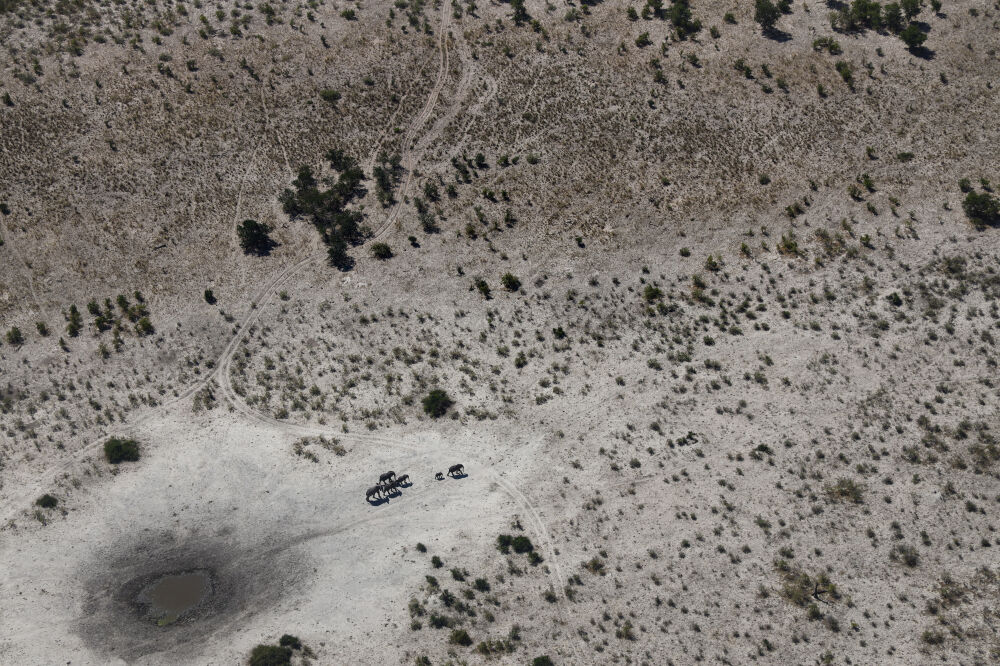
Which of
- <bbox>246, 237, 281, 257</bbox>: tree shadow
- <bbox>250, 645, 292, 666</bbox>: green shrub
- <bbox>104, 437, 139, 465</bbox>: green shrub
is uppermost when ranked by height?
<bbox>246, 237, 281, 257</bbox>: tree shadow

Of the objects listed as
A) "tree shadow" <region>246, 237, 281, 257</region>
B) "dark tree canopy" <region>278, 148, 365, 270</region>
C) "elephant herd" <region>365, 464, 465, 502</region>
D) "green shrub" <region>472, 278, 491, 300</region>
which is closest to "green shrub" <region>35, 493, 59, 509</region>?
"elephant herd" <region>365, 464, 465, 502</region>

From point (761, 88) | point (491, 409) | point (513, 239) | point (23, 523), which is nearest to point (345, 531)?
point (491, 409)

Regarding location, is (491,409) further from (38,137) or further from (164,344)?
(38,137)

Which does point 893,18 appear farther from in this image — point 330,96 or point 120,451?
point 120,451

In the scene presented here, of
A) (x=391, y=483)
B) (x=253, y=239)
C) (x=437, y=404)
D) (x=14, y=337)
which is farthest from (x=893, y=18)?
(x=14, y=337)

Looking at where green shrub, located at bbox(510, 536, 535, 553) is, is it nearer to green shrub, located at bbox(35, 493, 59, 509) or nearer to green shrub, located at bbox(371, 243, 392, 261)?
green shrub, located at bbox(371, 243, 392, 261)

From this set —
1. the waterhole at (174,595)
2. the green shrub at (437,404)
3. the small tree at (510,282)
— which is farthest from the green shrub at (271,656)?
the small tree at (510,282)
